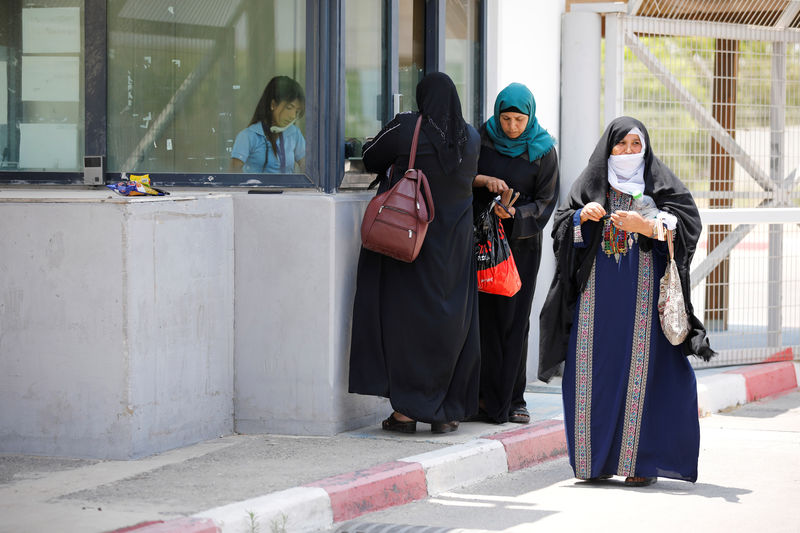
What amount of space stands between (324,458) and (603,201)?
5.62ft

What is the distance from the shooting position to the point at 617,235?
233 inches

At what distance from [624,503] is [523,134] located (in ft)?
6.98

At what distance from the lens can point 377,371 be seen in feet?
20.9

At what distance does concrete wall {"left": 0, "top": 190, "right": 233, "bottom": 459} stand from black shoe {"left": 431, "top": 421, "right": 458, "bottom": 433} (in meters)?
1.24

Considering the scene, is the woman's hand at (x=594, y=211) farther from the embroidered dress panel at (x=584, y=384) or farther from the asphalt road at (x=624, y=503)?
the asphalt road at (x=624, y=503)

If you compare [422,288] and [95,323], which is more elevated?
[422,288]

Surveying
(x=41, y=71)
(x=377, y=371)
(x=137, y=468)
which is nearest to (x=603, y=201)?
(x=377, y=371)

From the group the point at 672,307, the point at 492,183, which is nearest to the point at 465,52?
the point at 492,183

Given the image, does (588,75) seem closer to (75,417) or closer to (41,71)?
(41,71)

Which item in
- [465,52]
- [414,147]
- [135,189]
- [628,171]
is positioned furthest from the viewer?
[465,52]

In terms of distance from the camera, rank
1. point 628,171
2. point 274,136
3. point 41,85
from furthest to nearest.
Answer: point 41,85 < point 274,136 < point 628,171

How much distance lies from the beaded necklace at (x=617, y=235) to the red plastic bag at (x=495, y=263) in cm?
78

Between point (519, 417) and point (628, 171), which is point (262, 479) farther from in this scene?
point (628, 171)

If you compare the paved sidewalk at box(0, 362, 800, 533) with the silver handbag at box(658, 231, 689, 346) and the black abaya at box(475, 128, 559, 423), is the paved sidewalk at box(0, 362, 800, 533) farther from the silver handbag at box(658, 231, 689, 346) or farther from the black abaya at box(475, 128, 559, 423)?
the silver handbag at box(658, 231, 689, 346)
